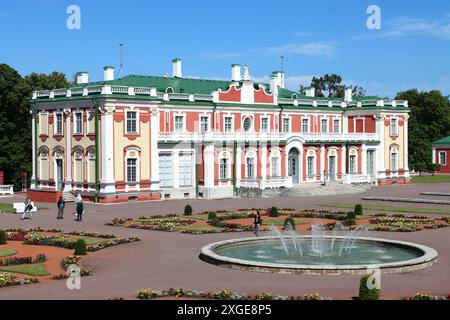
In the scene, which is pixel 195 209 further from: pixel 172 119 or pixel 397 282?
pixel 397 282

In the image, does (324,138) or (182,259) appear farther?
(324,138)

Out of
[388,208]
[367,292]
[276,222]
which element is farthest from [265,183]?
[367,292]

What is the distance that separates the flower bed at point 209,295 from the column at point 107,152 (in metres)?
33.0

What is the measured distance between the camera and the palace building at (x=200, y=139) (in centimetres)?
5400

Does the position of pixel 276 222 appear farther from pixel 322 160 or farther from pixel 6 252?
pixel 322 160

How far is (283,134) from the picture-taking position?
6481cm

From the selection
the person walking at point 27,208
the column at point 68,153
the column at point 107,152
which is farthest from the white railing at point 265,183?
the person walking at point 27,208

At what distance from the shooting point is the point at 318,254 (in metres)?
27.9

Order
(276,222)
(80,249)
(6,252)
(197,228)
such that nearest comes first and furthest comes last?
(80,249) < (6,252) < (197,228) < (276,222)

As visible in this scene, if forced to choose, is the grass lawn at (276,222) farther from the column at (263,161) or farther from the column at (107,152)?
the column at (263,161)

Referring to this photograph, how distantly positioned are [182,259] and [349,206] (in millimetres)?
24788

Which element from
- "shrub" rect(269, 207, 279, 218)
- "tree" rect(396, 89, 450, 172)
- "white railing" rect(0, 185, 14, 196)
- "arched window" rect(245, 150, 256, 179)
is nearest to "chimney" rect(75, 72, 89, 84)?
"white railing" rect(0, 185, 14, 196)

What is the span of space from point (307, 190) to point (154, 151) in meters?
14.2
